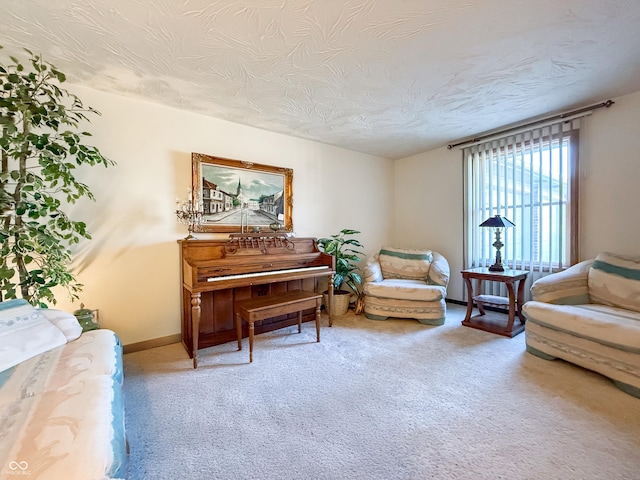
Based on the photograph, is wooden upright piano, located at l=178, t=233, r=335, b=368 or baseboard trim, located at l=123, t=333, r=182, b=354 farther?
baseboard trim, located at l=123, t=333, r=182, b=354

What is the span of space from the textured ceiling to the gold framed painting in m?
0.56

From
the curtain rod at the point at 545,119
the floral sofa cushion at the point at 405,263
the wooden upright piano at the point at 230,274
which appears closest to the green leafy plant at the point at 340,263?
the wooden upright piano at the point at 230,274

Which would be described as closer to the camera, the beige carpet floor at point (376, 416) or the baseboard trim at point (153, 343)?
the beige carpet floor at point (376, 416)

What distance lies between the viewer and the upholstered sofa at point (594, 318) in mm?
1826

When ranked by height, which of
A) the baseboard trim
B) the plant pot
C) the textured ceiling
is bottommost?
the baseboard trim

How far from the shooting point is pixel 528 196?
3256 mm

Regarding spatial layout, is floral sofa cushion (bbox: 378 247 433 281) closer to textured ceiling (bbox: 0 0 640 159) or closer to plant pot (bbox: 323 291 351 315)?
plant pot (bbox: 323 291 351 315)

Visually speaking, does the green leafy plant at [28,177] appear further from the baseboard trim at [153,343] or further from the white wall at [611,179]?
the white wall at [611,179]

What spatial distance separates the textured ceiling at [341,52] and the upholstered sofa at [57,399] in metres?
1.76

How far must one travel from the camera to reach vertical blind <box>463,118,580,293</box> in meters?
2.99

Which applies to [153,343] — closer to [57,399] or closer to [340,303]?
[57,399]

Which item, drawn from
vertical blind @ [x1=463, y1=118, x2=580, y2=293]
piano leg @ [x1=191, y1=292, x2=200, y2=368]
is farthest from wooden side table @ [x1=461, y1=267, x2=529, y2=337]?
piano leg @ [x1=191, y1=292, x2=200, y2=368]

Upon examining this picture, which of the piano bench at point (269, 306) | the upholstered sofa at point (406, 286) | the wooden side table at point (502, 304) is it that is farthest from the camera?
the upholstered sofa at point (406, 286)

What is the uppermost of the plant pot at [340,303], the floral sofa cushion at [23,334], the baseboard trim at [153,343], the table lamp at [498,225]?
the table lamp at [498,225]
